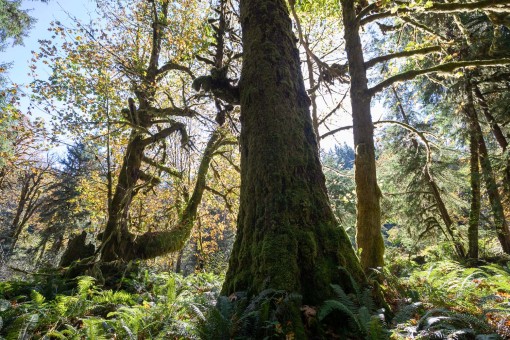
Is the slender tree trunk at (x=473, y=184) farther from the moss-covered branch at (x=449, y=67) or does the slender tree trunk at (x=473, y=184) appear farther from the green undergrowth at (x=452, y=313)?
the moss-covered branch at (x=449, y=67)

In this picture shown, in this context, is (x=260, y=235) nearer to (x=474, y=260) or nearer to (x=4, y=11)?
(x=474, y=260)

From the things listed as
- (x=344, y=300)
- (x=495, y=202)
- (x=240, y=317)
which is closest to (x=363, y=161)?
(x=344, y=300)

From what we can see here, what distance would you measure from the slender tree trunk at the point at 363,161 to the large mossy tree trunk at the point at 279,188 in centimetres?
200

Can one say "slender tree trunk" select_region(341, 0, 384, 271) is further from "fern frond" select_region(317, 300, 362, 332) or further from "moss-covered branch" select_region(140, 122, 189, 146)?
"moss-covered branch" select_region(140, 122, 189, 146)

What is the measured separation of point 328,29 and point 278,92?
7500 mm

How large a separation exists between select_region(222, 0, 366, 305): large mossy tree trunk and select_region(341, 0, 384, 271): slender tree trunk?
6.55 feet

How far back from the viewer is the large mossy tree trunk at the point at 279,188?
2.66 metres

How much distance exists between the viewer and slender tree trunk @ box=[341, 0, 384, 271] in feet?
15.7

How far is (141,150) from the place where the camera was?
9.30 meters

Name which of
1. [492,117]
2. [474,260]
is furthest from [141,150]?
[492,117]

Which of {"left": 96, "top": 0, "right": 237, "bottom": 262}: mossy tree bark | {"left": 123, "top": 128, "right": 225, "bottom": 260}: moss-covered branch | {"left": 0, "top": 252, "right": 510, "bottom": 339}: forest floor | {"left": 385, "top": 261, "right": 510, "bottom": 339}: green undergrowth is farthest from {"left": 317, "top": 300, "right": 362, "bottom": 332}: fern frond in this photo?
{"left": 123, "top": 128, "right": 225, "bottom": 260}: moss-covered branch

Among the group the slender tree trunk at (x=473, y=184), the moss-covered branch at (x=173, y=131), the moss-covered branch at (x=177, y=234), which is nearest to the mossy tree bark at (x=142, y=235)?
the moss-covered branch at (x=177, y=234)

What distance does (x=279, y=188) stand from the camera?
302 centimetres

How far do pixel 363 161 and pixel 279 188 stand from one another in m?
2.81
